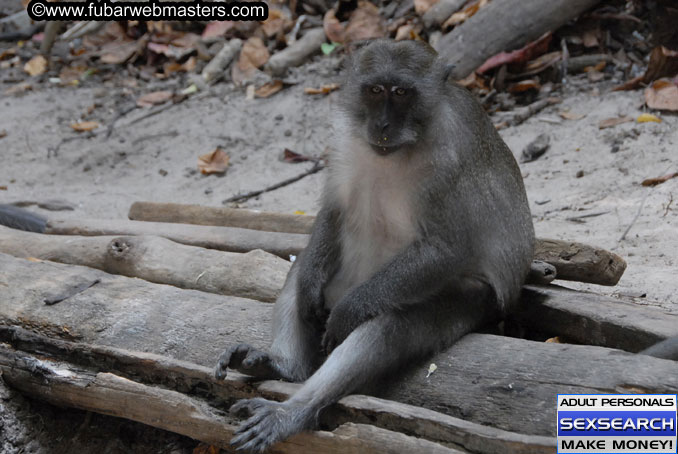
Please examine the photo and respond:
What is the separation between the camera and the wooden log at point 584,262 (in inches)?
155

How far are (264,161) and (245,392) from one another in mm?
5495

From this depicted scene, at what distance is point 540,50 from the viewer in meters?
8.34

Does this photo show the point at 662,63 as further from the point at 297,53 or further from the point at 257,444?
the point at 257,444

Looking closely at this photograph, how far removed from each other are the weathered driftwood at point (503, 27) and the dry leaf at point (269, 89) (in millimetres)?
2303

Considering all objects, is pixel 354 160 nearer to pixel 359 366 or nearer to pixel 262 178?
pixel 359 366

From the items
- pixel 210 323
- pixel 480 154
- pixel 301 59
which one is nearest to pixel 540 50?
pixel 301 59

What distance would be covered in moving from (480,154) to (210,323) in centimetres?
154

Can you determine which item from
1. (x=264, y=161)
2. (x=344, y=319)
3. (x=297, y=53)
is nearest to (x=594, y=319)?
(x=344, y=319)

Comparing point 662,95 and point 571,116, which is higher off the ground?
point 662,95

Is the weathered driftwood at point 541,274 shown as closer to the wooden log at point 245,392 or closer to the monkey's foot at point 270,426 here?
the wooden log at point 245,392

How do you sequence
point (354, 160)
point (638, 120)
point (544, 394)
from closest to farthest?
point (544, 394)
point (354, 160)
point (638, 120)

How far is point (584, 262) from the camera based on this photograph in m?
3.98

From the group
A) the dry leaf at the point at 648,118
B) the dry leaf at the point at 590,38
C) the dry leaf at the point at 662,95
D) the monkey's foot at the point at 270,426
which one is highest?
the dry leaf at the point at 590,38

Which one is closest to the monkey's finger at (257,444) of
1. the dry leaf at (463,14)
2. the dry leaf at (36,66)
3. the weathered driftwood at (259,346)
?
the weathered driftwood at (259,346)
